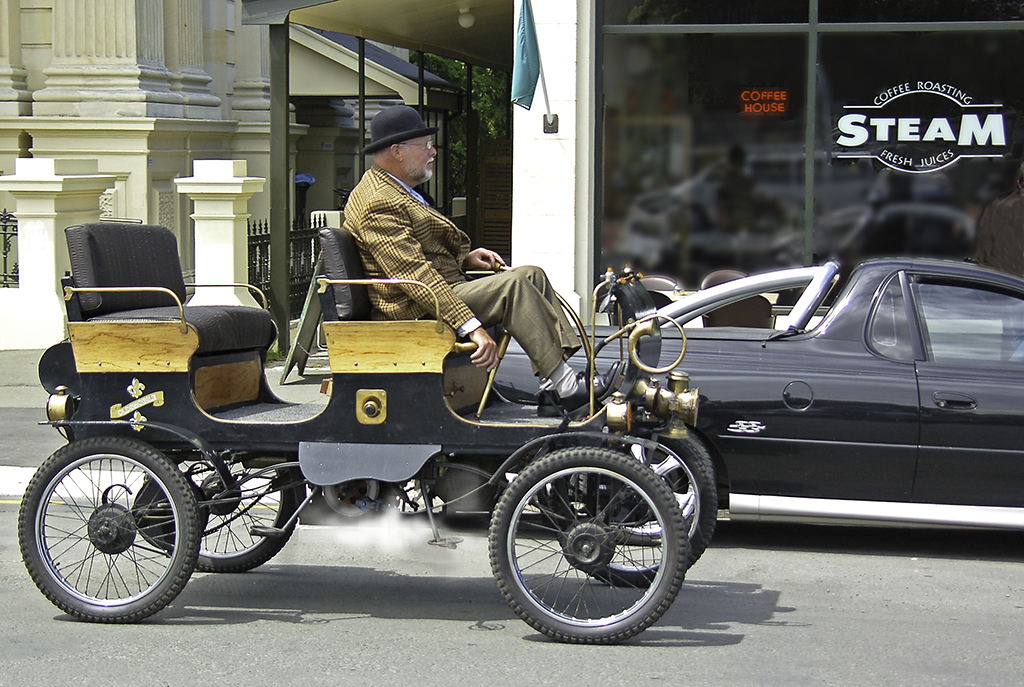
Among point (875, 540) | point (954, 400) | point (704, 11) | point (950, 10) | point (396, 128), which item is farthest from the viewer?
point (704, 11)

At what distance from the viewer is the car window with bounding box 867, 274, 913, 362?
650 centimetres

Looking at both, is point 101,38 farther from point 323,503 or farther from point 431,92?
point 323,503

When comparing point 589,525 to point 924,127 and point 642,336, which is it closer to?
point 642,336

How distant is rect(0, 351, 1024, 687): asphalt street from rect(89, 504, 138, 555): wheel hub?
338mm

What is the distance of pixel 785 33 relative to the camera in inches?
475

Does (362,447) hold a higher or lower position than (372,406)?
lower

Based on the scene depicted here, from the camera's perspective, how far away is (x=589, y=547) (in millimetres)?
5047

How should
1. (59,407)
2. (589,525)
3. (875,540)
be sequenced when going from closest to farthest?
(589,525)
(59,407)
(875,540)

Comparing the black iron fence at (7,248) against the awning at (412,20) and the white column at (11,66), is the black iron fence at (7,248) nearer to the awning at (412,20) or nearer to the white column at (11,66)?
the white column at (11,66)

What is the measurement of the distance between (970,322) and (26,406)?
743cm

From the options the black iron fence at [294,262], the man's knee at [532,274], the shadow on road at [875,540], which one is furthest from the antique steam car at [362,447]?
the black iron fence at [294,262]

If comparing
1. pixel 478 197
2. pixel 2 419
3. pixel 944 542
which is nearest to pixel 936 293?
pixel 944 542

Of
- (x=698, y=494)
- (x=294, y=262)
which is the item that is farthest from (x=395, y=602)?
(x=294, y=262)

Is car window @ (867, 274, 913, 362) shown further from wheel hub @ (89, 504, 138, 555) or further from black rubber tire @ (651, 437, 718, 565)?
wheel hub @ (89, 504, 138, 555)
